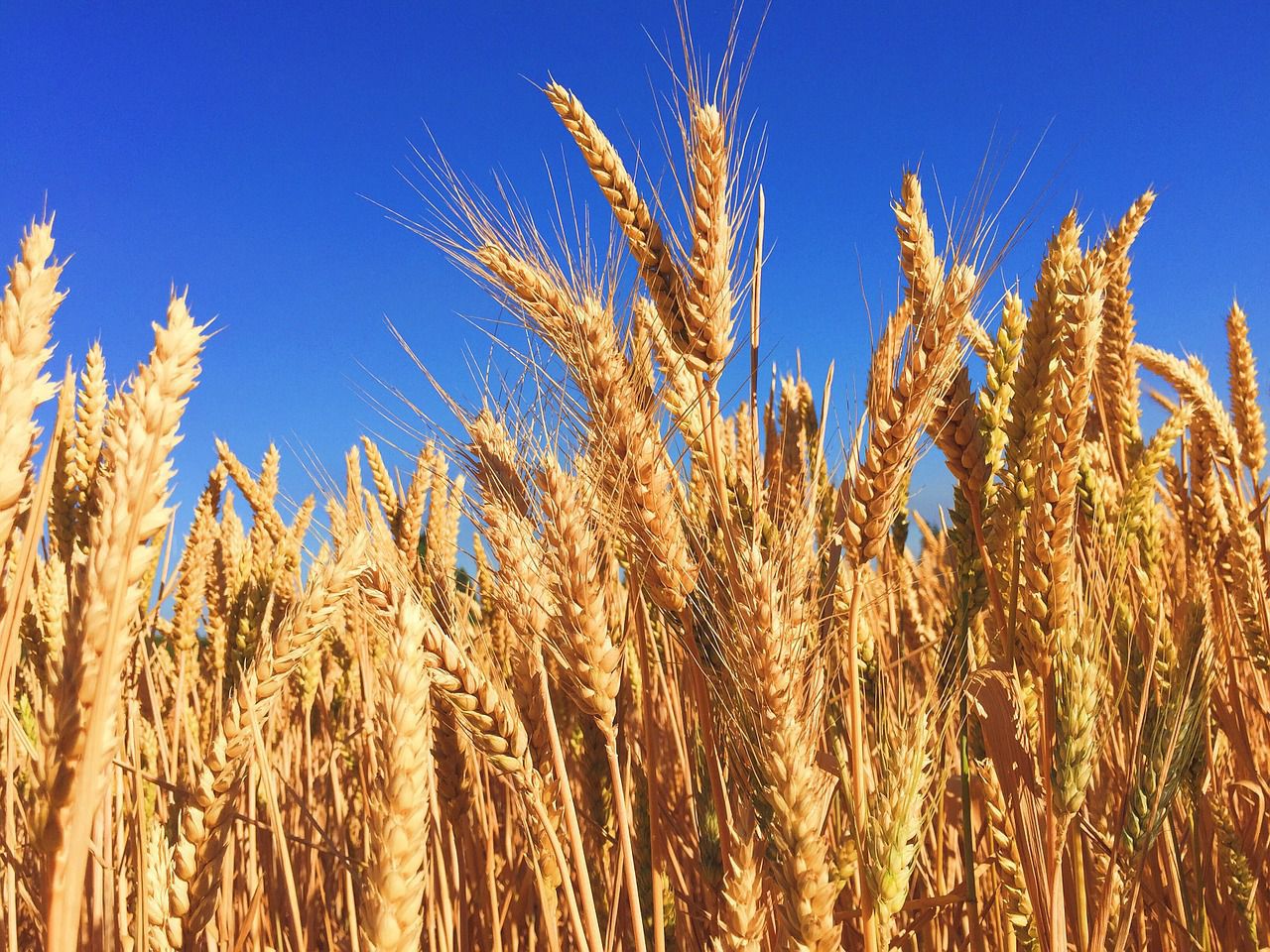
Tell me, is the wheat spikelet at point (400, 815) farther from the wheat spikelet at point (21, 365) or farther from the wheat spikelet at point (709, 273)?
the wheat spikelet at point (709, 273)

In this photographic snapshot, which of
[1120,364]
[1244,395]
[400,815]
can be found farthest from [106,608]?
[1244,395]

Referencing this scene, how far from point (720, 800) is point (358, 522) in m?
0.82

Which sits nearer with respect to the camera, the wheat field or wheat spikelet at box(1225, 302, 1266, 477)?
the wheat field

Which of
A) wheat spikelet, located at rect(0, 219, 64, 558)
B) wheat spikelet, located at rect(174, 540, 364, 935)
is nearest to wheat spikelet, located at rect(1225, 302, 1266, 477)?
Answer: wheat spikelet, located at rect(174, 540, 364, 935)

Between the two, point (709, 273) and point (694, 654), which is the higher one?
point (709, 273)

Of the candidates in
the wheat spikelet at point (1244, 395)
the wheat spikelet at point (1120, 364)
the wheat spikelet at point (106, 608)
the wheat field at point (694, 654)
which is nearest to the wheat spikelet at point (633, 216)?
the wheat field at point (694, 654)

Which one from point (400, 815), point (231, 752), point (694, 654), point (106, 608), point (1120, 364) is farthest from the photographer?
point (1120, 364)

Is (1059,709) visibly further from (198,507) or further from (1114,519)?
(198,507)

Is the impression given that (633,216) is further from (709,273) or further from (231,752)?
(231,752)

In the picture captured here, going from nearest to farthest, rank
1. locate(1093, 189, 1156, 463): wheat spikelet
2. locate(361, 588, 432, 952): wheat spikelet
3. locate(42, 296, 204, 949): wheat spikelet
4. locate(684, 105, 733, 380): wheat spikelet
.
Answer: locate(42, 296, 204, 949): wheat spikelet, locate(361, 588, 432, 952): wheat spikelet, locate(684, 105, 733, 380): wheat spikelet, locate(1093, 189, 1156, 463): wheat spikelet

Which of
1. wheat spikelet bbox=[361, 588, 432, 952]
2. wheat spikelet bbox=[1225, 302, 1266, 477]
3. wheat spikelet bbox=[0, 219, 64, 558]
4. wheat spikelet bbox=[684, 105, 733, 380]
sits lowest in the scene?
wheat spikelet bbox=[361, 588, 432, 952]

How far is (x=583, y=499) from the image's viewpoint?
50.2 inches

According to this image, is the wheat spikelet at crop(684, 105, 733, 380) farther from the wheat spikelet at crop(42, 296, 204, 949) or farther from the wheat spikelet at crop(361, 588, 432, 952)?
the wheat spikelet at crop(42, 296, 204, 949)

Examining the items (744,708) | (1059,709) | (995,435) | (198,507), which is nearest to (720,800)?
(744,708)
